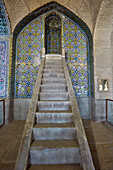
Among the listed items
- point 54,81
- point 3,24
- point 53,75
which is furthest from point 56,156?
point 3,24

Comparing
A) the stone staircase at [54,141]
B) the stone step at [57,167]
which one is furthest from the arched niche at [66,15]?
the stone step at [57,167]

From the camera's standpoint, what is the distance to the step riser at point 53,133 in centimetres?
189

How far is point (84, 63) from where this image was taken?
5273 millimetres

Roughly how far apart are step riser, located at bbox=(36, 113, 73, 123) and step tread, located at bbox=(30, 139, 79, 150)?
411 millimetres

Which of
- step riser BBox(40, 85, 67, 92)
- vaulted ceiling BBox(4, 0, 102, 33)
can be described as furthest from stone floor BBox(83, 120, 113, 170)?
vaulted ceiling BBox(4, 0, 102, 33)

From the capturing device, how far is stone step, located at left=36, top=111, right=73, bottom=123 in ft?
7.19

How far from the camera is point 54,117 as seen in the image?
7.29ft

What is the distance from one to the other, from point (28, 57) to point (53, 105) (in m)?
3.41

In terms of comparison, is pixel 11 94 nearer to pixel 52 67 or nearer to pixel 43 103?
pixel 52 67

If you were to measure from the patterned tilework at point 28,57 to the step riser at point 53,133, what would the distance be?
3.27m

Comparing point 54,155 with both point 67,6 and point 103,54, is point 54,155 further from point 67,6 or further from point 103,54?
point 67,6

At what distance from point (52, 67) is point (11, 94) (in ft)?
6.91

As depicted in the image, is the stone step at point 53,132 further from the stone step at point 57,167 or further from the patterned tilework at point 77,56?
the patterned tilework at point 77,56

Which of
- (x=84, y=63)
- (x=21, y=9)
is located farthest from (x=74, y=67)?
(x=21, y=9)
